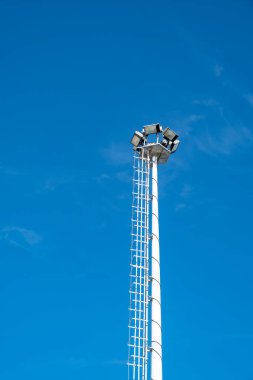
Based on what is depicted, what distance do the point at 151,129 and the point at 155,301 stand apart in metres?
11.8

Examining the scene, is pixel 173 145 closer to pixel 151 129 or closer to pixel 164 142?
pixel 164 142

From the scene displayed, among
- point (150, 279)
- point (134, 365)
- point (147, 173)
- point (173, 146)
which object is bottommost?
point (134, 365)

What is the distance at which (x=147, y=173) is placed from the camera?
1403 inches

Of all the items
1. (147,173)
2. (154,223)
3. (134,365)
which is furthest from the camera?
(147,173)

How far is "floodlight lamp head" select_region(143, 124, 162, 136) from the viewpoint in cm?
3662

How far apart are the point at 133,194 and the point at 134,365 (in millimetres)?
10450

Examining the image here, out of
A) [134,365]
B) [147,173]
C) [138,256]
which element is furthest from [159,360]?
[147,173]

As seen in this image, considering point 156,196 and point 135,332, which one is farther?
point 156,196

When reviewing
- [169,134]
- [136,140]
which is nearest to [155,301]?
[136,140]

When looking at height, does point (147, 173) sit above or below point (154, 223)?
above

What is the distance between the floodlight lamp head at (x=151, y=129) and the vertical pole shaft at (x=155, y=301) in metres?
3.09

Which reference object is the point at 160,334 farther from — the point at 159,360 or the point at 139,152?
the point at 139,152

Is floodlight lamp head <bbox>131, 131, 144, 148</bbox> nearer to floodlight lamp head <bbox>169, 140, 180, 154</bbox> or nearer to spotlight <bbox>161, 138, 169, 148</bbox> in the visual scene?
spotlight <bbox>161, 138, 169, 148</bbox>

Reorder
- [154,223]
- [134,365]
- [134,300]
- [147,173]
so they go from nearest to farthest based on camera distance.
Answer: [134,365] → [134,300] → [154,223] → [147,173]
